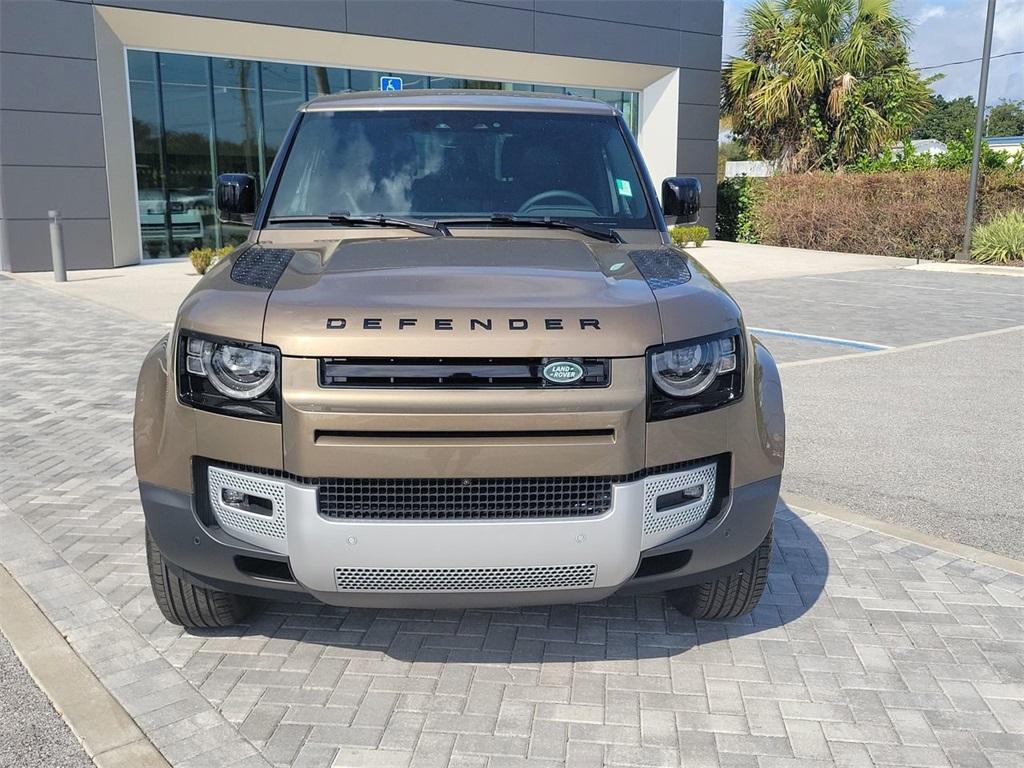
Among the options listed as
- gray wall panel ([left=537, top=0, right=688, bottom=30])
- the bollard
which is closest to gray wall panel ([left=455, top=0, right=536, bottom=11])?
gray wall panel ([left=537, top=0, right=688, bottom=30])

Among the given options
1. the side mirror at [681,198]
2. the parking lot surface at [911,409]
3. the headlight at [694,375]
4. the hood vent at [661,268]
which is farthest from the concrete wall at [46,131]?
the headlight at [694,375]

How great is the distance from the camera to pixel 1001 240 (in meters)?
18.5

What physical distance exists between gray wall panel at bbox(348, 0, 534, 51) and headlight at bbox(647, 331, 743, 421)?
18742 mm

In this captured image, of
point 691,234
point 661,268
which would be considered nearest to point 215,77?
point 691,234

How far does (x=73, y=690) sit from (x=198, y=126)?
60.9 feet

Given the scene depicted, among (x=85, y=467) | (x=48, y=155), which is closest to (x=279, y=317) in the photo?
(x=85, y=467)

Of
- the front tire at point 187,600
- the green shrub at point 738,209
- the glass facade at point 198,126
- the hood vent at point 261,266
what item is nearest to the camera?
the hood vent at point 261,266

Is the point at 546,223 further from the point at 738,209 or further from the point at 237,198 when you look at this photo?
the point at 738,209

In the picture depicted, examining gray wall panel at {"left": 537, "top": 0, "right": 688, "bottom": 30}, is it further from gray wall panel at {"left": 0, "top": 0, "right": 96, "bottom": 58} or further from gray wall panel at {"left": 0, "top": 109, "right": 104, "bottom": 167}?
gray wall panel at {"left": 0, "top": 109, "right": 104, "bottom": 167}

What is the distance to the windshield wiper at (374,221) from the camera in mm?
3564

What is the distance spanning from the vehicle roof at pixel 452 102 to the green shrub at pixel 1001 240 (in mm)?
16937

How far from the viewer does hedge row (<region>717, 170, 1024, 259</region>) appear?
20.1 meters

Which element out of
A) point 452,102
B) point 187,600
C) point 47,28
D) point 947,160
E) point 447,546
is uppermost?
point 47,28

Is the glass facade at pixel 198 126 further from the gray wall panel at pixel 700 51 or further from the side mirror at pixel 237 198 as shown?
the side mirror at pixel 237 198
